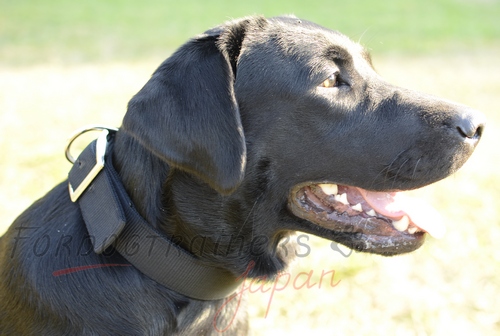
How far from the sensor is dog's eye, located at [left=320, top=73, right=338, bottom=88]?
2523 mm

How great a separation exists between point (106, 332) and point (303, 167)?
3.44ft

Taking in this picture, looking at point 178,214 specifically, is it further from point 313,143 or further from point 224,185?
point 313,143

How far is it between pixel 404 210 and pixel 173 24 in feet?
55.4

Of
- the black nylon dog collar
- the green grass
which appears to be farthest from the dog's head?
the green grass

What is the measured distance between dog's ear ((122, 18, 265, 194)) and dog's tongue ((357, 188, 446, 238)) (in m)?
0.76

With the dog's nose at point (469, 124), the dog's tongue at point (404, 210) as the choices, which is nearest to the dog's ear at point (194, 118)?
the dog's tongue at point (404, 210)

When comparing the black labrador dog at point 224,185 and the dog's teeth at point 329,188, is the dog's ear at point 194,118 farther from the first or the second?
the dog's teeth at point 329,188

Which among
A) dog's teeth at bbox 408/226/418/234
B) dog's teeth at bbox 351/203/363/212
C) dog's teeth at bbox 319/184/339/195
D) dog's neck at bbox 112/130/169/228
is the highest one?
dog's neck at bbox 112/130/169/228

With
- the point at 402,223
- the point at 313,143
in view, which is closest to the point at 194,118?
the point at 313,143

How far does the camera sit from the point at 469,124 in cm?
246

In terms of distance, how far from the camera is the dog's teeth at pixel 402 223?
8.48 feet

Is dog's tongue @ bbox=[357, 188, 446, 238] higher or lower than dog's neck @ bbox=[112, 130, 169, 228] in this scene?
lower

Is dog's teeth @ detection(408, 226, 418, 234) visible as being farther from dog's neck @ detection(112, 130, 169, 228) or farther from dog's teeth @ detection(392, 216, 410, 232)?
dog's neck @ detection(112, 130, 169, 228)

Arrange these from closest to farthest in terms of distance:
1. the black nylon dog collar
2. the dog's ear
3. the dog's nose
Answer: the dog's ear, the black nylon dog collar, the dog's nose
